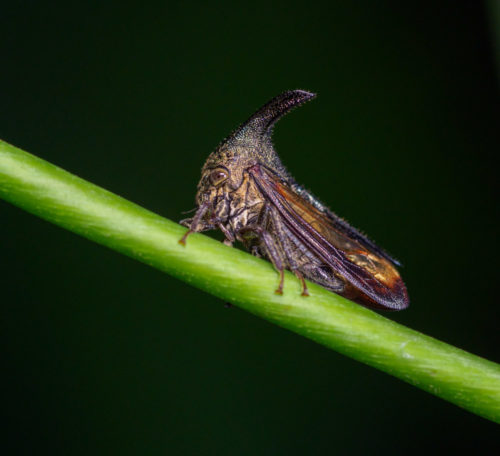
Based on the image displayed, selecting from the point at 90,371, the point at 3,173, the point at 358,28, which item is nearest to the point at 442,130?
the point at 358,28

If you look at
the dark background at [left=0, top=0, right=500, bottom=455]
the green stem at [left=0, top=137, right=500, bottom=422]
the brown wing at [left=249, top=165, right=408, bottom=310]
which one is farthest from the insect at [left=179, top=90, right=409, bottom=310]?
the dark background at [left=0, top=0, right=500, bottom=455]

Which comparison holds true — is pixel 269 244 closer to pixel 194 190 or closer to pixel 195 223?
pixel 195 223

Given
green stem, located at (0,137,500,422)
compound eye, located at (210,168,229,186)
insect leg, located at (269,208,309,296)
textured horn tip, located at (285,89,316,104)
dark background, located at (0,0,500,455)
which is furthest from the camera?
dark background, located at (0,0,500,455)

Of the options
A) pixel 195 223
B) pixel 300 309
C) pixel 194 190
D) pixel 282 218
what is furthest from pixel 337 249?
pixel 194 190

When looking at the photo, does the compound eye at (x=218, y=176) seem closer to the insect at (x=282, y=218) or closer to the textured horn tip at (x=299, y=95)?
the insect at (x=282, y=218)

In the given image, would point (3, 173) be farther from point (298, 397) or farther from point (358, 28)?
point (358, 28)

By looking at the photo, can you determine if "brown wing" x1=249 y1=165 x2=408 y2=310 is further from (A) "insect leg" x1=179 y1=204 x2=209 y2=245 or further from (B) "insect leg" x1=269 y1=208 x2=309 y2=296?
(A) "insect leg" x1=179 y1=204 x2=209 y2=245

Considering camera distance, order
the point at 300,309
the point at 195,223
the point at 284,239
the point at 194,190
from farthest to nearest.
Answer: the point at 194,190
the point at 284,239
the point at 195,223
the point at 300,309
